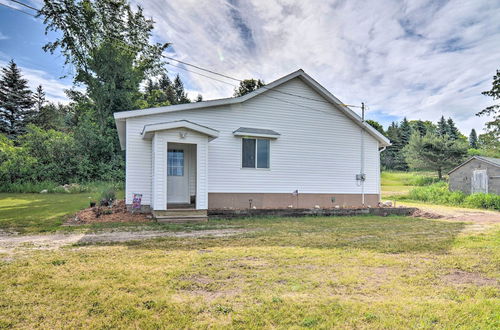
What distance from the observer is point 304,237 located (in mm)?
7102

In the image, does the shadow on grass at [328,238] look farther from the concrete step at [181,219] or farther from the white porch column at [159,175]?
the white porch column at [159,175]

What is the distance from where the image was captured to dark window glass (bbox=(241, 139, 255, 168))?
1200 centimetres

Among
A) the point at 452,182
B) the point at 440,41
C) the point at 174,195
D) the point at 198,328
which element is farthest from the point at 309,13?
the point at 452,182

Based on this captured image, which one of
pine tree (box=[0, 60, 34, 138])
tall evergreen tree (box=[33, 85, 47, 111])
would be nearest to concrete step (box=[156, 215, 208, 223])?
pine tree (box=[0, 60, 34, 138])

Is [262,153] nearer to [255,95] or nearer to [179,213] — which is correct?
[255,95]

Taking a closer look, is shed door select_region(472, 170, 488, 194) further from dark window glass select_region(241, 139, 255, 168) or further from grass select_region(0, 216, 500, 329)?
dark window glass select_region(241, 139, 255, 168)

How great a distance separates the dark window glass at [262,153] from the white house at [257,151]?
42mm

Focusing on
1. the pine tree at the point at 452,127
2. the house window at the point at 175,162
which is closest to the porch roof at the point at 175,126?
the house window at the point at 175,162

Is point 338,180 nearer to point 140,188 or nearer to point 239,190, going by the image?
point 239,190

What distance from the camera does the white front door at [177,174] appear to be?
440 inches

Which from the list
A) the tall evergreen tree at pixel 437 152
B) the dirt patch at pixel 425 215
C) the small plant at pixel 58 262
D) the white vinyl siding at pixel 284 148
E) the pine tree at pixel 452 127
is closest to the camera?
the small plant at pixel 58 262

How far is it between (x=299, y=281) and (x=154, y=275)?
2.01 metres

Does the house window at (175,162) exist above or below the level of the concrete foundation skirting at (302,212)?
above

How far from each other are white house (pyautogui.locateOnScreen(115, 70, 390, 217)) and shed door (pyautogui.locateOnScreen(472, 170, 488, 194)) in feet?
29.5
